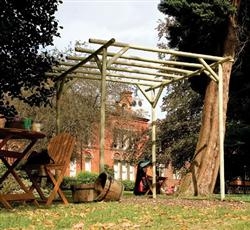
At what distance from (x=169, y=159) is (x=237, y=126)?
24.8 feet

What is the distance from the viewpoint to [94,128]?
3020 centimetres

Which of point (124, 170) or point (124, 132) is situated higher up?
point (124, 132)

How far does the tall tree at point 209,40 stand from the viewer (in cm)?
1306

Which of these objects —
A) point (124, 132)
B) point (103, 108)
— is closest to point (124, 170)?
point (124, 132)

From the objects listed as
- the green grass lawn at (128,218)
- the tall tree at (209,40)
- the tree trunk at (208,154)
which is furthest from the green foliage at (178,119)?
the green grass lawn at (128,218)

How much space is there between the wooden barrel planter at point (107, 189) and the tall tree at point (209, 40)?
13.4ft

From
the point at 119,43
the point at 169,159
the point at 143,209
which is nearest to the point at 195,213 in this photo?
the point at 143,209

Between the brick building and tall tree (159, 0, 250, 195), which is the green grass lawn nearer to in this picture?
tall tree (159, 0, 250, 195)

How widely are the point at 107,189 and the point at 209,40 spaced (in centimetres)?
815

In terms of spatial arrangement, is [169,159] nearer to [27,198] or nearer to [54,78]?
[54,78]

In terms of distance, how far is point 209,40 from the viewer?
1574cm

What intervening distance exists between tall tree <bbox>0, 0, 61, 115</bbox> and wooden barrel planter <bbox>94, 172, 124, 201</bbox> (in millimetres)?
3466

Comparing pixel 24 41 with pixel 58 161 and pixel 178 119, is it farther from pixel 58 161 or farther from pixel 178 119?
pixel 178 119

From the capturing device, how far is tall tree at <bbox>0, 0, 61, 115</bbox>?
1068cm
